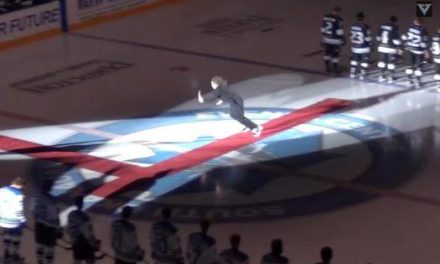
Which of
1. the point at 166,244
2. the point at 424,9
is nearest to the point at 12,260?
the point at 166,244

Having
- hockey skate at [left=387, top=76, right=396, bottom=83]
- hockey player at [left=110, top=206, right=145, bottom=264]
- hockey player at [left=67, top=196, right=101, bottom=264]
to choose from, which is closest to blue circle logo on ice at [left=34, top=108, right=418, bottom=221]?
hockey skate at [left=387, top=76, right=396, bottom=83]

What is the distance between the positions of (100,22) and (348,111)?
6263 millimetres

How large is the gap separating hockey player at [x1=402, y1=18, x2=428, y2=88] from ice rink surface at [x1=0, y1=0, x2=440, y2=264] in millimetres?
175

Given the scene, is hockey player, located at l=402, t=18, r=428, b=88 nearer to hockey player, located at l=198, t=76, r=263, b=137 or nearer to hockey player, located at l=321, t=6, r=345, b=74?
hockey player, located at l=321, t=6, r=345, b=74

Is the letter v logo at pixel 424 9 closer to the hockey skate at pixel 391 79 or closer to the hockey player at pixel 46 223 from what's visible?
the hockey skate at pixel 391 79

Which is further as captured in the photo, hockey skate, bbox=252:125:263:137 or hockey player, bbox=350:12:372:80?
hockey player, bbox=350:12:372:80

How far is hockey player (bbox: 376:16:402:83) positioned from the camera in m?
14.7

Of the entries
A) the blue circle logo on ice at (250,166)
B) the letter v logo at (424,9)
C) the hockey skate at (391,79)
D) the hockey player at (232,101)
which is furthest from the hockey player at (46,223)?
the letter v logo at (424,9)

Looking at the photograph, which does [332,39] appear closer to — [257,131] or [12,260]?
[257,131]

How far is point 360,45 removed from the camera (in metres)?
14.8

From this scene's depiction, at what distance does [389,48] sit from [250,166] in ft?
12.2

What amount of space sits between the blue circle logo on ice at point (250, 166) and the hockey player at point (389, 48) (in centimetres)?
167

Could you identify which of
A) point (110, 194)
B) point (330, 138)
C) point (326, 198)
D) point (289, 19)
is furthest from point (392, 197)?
point (289, 19)

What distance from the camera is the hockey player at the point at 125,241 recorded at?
827 centimetres
